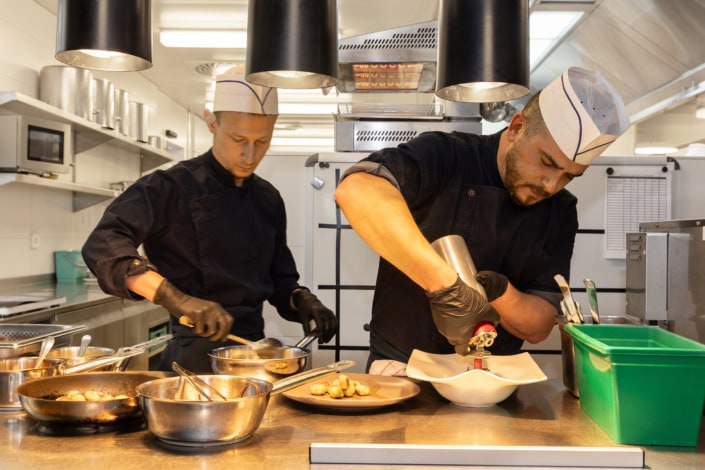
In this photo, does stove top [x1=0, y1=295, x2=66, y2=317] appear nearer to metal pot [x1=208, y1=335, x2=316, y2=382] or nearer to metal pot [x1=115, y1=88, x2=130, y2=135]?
metal pot [x1=115, y1=88, x2=130, y2=135]

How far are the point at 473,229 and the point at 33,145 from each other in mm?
2754

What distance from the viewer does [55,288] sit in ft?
14.3

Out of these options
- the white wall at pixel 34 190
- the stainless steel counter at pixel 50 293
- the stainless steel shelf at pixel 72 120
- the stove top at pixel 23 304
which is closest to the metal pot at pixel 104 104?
the stainless steel shelf at pixel 72 120

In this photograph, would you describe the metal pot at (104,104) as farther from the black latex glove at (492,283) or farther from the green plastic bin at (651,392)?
the green plastic bin at (651,392)

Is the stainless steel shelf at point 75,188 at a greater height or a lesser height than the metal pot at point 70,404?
greater

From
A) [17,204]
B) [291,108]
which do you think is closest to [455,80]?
[17,204]

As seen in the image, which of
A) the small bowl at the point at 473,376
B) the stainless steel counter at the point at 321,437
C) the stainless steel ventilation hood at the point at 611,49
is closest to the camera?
the stainless steel counter at the point at 321,437

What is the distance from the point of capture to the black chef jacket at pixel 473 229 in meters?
1.90

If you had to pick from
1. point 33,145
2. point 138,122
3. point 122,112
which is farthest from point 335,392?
point 138,122

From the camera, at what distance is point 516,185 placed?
1.82m

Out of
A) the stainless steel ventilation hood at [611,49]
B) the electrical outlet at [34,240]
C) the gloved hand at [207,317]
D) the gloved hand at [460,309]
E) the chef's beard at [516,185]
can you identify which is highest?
the stainless steel ventilation hood at [611,49]

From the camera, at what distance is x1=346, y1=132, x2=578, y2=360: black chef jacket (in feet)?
6.24

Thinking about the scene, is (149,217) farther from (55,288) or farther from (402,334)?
(55,288)

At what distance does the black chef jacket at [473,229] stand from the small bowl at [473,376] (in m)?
0.37
